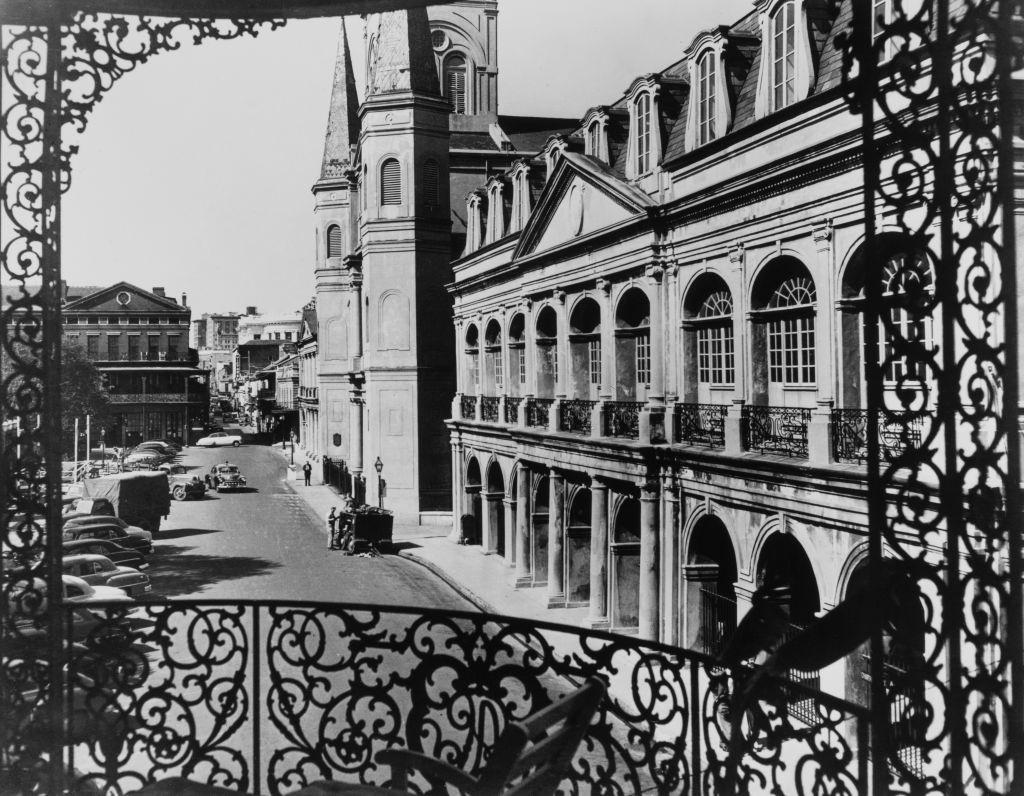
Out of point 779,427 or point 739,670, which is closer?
point 739,670

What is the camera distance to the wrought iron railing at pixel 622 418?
68.5ft

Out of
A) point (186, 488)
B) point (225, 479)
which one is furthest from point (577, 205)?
point (225, 479)

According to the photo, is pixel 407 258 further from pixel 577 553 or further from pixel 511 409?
pixel 577 553

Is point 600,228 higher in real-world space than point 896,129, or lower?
higher

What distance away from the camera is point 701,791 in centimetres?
587

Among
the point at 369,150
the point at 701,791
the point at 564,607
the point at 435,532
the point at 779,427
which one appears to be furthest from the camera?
the point at 369,150

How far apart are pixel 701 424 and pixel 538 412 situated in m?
8.61

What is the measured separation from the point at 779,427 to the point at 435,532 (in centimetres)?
2285

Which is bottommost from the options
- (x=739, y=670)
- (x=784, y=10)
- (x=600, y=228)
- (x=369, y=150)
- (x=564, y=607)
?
(x=564, y=607)

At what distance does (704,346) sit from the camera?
19453mm

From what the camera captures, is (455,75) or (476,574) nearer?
(476,574)

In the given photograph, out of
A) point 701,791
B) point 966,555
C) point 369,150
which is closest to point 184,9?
point 966,555

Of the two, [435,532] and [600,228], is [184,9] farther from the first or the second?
[435,532]

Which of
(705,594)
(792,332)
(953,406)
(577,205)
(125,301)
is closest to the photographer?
(953,406)
